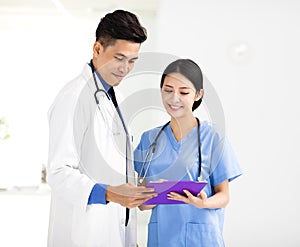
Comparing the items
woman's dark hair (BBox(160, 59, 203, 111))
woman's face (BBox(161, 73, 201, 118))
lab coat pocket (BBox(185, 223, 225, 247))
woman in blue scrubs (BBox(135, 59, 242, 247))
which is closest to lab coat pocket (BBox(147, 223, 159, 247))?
woman in blue scrubs (BBox(135, 59, 242, 247))

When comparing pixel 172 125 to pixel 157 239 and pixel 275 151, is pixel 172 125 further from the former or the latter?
pixel 275 151

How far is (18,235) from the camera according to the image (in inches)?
122

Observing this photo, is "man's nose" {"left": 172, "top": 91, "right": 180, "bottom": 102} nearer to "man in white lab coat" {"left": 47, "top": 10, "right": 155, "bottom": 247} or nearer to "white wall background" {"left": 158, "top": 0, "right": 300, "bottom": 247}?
"man in white lab coat" {"left": 47, "top": 10, "right": 155, "bottom": 247}

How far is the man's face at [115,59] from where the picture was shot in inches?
57.3

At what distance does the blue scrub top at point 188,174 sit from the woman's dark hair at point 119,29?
44 cm

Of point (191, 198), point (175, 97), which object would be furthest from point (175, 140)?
point (191, 198)

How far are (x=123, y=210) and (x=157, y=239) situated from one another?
24 cm

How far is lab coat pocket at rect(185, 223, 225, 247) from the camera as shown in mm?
1619

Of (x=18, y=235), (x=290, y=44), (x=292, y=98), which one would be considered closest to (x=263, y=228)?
(x=292, y=98)

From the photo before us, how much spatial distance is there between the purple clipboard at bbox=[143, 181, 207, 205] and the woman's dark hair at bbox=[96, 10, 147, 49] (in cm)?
46

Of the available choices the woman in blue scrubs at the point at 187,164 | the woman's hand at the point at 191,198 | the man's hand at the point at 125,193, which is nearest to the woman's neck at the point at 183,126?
the woman in blue scrubs at the point at 187,164

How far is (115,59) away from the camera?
58.2 inches

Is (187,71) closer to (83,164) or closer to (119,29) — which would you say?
(119,29)

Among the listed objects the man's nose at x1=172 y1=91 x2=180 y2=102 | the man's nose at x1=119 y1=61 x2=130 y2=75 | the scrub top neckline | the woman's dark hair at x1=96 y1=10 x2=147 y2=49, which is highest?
the woman's dark hair at x1=96 y1=10 x2=147 y2=49
